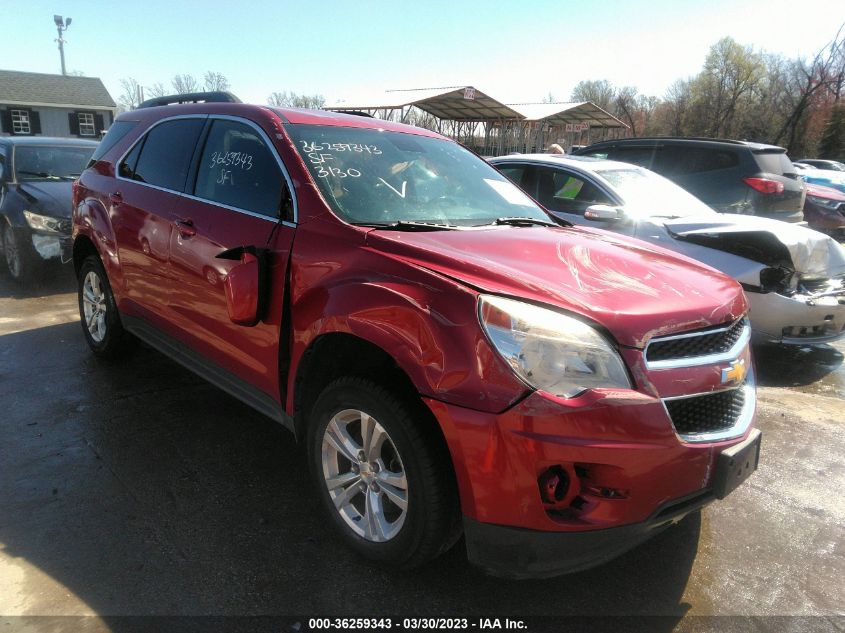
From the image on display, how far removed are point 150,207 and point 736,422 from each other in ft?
11.0

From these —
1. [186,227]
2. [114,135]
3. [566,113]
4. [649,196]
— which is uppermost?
[566,113]

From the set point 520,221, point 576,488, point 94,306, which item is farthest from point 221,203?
point 576,488

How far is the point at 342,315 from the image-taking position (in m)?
2.41

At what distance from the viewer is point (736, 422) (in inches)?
90.3

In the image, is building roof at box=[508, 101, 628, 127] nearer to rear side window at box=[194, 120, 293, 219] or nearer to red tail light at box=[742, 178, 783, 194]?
red tail light at box=[742, 178, 783, 194]

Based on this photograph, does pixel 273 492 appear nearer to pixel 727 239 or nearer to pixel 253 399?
pixel 253 399

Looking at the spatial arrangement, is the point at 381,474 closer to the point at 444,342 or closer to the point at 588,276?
the point at 444,342

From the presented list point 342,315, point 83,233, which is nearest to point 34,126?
point 83,233

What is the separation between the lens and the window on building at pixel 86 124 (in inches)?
1823

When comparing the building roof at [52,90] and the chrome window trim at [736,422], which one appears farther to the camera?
the building roof at [52,90]

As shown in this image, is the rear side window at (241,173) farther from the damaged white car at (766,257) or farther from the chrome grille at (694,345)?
the damaged white car at (766,257)

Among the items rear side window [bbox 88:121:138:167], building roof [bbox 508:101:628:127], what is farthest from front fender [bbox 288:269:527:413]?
building roof [bbox 508:101:628:127]

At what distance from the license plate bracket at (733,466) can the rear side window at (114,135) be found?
4.24m

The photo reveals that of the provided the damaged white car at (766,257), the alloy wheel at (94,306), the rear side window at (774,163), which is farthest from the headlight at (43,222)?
the rear side window at (774,163)
